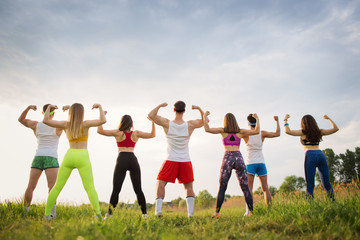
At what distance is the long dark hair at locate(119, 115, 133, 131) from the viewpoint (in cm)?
712

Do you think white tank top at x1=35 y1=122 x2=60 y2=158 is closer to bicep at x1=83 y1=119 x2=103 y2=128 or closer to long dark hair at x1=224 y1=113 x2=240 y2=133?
bicep at x1=83 y1=119 x2=103 y2=128

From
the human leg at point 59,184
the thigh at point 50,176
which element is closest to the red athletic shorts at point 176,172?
the human leg at point 59,184

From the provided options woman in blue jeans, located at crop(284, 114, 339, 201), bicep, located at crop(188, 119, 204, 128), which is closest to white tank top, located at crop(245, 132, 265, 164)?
woman in blue jeans, located at crop(284, 114, 339, 201)

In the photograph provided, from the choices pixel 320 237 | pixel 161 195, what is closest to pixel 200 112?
pixel 161 195

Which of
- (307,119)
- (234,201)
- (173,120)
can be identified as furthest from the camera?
(234,201)

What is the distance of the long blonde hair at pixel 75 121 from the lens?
20.2ft

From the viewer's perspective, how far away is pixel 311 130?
779cm

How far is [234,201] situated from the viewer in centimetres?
1638

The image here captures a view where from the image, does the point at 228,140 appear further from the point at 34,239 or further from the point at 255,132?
the point at 34,239

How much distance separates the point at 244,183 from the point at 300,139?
2.44 metres

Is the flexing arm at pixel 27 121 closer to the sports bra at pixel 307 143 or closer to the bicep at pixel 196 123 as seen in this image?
the bicep at pixel 196 123

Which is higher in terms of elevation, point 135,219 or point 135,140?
point 135,140

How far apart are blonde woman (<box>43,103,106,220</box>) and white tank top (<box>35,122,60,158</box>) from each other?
1.25 m

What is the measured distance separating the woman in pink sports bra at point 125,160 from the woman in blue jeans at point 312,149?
4.70 metres
